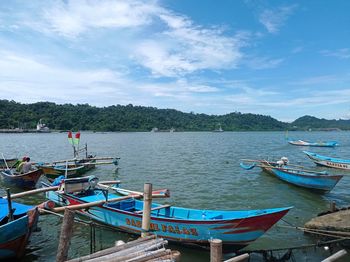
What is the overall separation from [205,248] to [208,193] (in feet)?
36.2

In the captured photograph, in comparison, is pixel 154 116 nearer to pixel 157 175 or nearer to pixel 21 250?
pixel 157 175

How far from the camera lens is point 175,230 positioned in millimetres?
10367

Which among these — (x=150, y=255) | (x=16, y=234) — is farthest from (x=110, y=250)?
(x=16, y=234)

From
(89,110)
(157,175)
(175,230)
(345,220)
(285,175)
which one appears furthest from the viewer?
(89,110)

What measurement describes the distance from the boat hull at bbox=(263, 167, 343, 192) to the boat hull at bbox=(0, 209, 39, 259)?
17.6 metres

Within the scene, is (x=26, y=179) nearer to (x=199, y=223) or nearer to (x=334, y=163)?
(x=199, y=223)

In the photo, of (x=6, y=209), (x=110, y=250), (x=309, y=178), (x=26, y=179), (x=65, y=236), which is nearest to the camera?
(x=110, y=250)

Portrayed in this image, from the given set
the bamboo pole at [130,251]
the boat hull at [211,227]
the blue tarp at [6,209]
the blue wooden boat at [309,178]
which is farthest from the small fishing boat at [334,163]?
the blue tarp at [6,209]

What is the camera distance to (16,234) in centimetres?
912

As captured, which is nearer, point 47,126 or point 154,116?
point 47,126

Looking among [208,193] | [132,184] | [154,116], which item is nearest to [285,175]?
[208,193]

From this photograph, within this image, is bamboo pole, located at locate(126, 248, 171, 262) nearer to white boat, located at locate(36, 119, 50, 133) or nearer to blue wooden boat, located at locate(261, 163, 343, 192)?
blue wooden boat, located at locate(261, 163, 343, 192)

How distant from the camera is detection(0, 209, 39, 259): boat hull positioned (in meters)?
8.88

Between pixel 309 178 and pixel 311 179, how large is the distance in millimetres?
175
